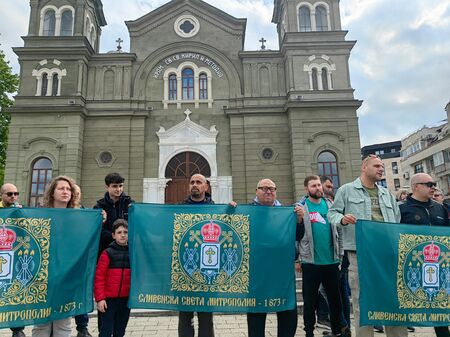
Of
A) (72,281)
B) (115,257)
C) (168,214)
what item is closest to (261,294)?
(168,214)

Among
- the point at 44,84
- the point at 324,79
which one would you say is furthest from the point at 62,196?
the point at 324,79

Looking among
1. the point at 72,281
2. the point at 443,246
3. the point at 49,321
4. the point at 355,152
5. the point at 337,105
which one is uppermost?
the point at 337,105

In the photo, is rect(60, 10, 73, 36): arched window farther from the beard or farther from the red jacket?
the beard

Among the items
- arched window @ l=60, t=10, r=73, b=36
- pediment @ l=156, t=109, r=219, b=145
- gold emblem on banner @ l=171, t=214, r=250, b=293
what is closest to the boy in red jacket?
gold emblem on banner @ l=171, t=214, r=250, b=293

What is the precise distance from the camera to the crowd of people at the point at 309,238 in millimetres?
4750

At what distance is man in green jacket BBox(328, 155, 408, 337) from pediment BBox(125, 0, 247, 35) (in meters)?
18.5

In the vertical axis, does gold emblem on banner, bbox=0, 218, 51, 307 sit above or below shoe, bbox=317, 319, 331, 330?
above

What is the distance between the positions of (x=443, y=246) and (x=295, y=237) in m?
2.10

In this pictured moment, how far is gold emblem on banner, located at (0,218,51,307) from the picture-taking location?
14.3ft

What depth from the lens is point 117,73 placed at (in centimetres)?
2061

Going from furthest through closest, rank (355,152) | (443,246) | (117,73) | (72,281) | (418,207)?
(117,73)
(355,152)
(418,207)
(443,246)
(72,281)

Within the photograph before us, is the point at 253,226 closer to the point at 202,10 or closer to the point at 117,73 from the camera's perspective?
the point at 117,73

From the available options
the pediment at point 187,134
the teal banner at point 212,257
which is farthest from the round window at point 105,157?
the teal banner at point 212,257

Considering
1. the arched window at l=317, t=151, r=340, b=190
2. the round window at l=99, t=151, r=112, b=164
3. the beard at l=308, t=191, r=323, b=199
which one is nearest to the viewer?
the beard at l=308, t=191, r=323, b=199
